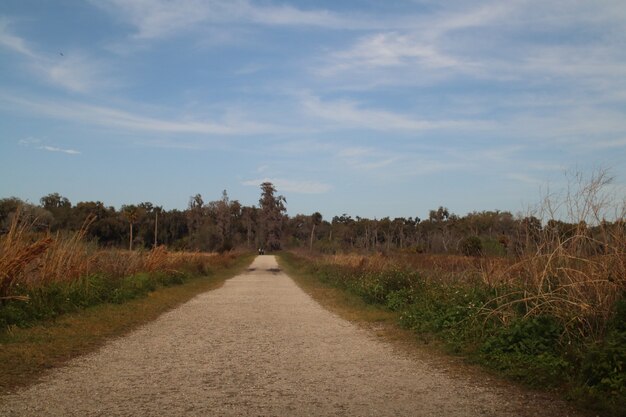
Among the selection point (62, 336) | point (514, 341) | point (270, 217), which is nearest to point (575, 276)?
point (514, 341)

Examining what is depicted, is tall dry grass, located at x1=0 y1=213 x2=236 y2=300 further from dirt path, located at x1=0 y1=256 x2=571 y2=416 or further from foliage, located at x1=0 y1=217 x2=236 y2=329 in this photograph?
dirt path, located at x1=0 y1=256 x2=571 y2=416

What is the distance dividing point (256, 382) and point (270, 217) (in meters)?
118

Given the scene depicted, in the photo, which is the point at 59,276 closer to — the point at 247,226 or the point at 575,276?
the point at 575,276

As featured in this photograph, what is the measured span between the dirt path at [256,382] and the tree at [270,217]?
112715 mm

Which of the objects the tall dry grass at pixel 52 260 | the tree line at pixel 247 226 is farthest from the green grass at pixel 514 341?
the tree line at pixel 247 226

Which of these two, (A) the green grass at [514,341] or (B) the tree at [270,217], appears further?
(B) the tree at [270,217]

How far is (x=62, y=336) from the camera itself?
33.3 feet

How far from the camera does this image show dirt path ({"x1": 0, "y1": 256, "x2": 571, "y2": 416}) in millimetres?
5750

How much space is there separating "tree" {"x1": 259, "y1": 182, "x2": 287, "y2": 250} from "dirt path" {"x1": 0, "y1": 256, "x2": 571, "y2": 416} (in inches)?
4438

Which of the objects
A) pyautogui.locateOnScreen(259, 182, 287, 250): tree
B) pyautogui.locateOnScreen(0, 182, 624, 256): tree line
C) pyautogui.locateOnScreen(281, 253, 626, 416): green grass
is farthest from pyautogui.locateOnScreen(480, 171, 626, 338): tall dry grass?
pyautogui.locateOnScreen(259, 182, 287, 250): tree

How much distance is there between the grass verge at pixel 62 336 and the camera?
24.3 ft

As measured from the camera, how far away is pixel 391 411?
571 cm

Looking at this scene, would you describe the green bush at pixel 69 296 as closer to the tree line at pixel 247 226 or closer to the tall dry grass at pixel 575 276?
the tall dry grass at pixel 575 276

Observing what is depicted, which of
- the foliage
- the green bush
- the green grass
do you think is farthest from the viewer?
the foliage
